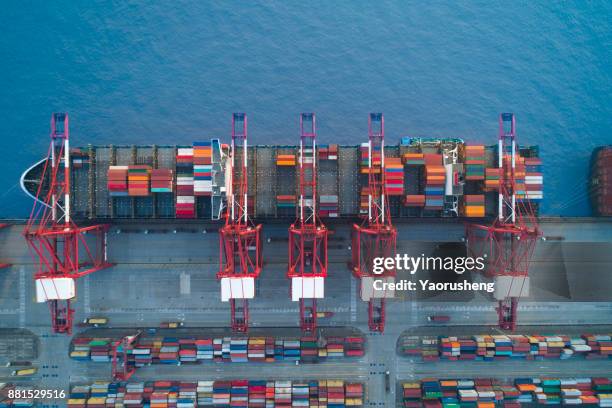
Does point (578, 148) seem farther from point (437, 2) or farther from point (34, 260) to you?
point (34, 260)

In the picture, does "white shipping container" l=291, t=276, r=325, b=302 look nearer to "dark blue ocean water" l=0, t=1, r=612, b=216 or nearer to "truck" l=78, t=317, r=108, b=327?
"dark blue ocean water" l=0, t=1, r=612, b=216

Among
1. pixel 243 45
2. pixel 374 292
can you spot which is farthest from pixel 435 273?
pixel 243 45

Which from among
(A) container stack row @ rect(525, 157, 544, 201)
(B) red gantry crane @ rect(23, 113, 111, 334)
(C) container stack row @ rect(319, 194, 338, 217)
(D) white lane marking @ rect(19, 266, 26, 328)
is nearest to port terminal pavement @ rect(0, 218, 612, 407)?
(D) white lane marking @ rect(19, 266, 26, 328)

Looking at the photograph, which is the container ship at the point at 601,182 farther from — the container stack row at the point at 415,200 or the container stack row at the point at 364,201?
the container stack row at the point at 364,201

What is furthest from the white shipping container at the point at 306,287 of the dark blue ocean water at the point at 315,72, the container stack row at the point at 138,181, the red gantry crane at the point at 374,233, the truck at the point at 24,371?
the truck at the point at 24,371

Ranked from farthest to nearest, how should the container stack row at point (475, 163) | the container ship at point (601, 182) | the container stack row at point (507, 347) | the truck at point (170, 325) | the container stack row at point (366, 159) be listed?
the truck at point (170, 325)
the container stack row at point (507, 347)
the container ship at point (601, 182)
the container stack row at point (475, 163)
the container stack row at point (366, 159)

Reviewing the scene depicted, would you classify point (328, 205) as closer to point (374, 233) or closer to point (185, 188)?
point (374, 233)

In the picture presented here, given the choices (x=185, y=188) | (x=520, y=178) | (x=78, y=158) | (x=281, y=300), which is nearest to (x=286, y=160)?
(x=185, y=188)
